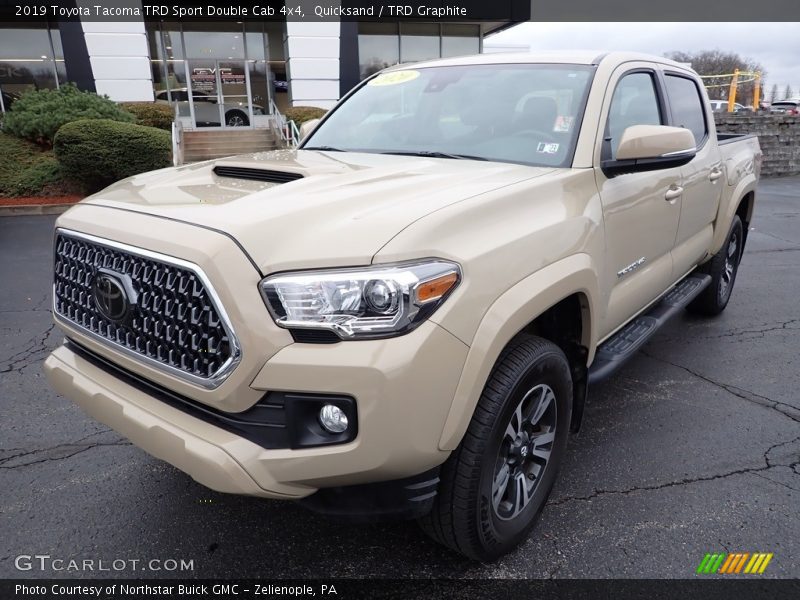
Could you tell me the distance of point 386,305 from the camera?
1737mm

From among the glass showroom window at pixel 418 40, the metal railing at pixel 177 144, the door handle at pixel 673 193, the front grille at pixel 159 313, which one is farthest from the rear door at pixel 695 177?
the glass showroom window at pixel 418 40

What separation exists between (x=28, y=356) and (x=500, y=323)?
13.1 feet

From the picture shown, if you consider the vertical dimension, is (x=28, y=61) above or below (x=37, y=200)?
above

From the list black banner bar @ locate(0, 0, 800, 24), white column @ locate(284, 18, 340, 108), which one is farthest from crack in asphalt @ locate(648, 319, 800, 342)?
black banner bar @ locate(0, 0, 800, 24)

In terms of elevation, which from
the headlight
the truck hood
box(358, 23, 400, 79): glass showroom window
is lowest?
the headlight

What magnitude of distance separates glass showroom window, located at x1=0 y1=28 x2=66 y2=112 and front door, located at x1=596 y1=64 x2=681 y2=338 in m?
20.3

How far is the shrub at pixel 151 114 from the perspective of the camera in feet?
52.5

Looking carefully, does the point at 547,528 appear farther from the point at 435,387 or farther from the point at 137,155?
the point at 137,155

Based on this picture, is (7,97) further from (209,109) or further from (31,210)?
(31,210)

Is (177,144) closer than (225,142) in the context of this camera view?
Yes

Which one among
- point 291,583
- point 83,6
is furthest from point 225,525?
point 83,6

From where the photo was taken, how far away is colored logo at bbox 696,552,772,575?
2.32 meters

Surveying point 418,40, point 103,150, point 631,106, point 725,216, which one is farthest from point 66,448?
point 418,40

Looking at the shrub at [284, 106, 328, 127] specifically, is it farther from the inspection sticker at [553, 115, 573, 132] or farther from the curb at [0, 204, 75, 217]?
the inspection sticker at [553, 115, 573, 132]
